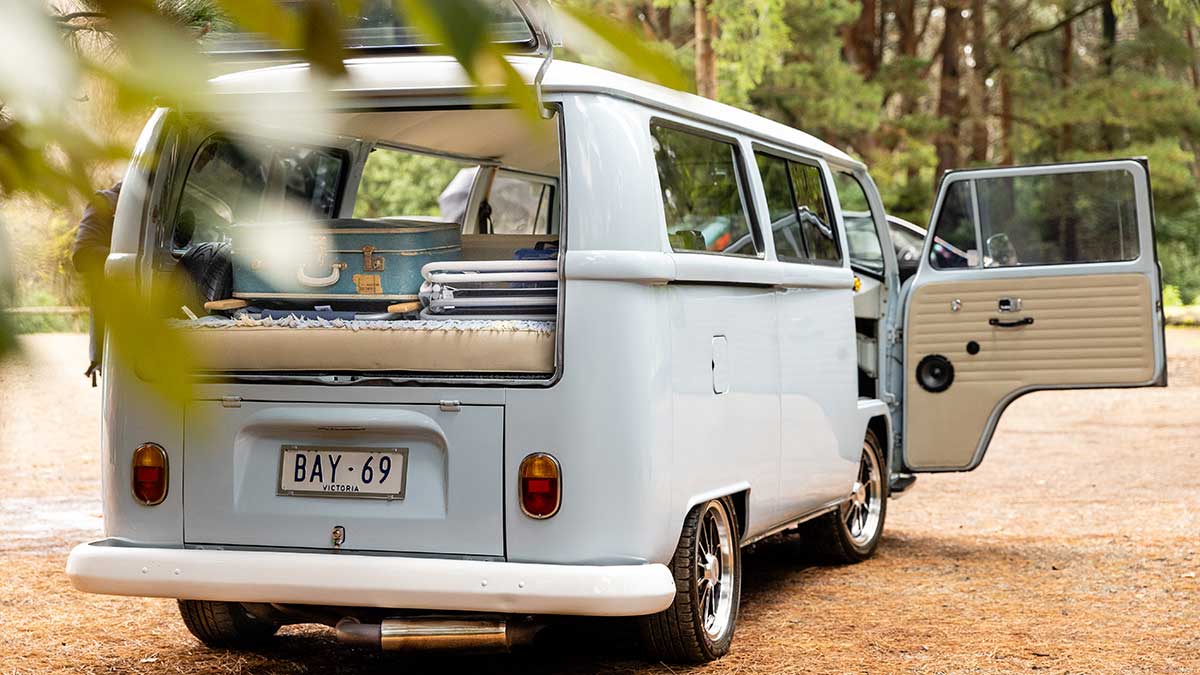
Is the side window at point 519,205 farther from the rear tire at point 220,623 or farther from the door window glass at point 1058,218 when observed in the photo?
the rear tire at point 220,623

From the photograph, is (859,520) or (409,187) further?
(409,187)

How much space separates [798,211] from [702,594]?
1.73 m

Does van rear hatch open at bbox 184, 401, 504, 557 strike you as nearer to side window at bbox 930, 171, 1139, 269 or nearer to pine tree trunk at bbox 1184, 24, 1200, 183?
side window at bbox 930, 171, 1139, 269

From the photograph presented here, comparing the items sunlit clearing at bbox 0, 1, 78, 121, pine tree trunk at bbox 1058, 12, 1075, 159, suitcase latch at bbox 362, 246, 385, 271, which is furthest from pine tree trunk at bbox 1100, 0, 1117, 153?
sunlit clearing at bbox 0, 1, 78, 121

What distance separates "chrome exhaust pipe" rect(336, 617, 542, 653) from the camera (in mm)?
4566

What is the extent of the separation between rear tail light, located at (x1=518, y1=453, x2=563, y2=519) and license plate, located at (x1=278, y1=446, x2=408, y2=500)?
37cm

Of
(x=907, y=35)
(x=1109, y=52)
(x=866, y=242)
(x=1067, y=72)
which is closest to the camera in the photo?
(x=866, y=242)

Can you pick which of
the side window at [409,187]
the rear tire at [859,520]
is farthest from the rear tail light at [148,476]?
the side window at [409,187]

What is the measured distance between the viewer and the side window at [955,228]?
24.6 ft

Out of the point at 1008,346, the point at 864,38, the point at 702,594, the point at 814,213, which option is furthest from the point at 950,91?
the point at 702,594

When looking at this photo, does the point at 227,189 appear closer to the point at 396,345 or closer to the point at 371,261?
the point at 396,345

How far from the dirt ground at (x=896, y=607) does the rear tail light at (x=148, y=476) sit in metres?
0.68

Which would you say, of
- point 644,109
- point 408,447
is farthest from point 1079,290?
point 408,447

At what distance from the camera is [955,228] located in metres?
7.53
